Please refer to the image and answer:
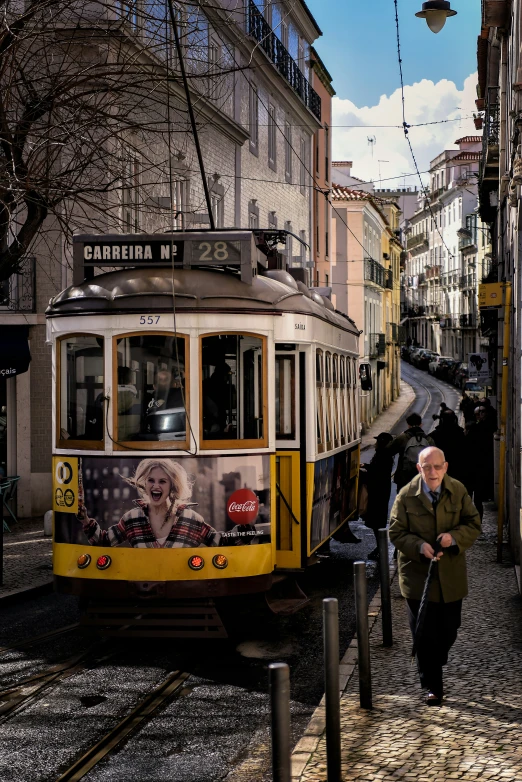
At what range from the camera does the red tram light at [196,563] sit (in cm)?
917

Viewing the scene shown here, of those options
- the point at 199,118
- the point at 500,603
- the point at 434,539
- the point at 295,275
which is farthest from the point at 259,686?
the point at 199,118

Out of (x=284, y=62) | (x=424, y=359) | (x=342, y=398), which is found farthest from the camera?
(x=424, y=359)

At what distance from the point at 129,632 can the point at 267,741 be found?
8.06 ft

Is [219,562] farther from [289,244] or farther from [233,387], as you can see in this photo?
[289,244]

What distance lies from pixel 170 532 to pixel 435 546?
248 centimetres

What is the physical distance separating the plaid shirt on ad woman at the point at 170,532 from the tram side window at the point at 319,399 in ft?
6.35

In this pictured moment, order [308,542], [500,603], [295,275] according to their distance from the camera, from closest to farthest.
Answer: [308,542]
[500,603]
[295,275]

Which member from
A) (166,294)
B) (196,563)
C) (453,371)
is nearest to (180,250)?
(166,294)

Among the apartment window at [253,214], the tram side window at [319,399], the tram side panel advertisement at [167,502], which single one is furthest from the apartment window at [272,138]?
the tram side panel advertisement at [167,502]

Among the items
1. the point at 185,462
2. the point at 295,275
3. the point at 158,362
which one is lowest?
the point at 185,462

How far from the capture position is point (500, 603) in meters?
11.3

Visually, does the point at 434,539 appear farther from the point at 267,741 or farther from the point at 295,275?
the point at 295,275

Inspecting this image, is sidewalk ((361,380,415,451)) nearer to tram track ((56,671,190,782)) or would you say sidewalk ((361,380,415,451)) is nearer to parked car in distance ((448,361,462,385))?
parked car in distance ((448,361,462,385))

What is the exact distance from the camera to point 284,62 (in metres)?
33.7
